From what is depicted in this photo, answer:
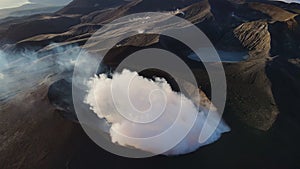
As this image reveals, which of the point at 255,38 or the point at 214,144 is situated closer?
the point at 214,144

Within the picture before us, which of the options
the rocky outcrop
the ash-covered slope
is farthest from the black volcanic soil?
the rocky outcrop

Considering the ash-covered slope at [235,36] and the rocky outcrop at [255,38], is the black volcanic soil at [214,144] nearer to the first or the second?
the ash-covered slope at [235,36]

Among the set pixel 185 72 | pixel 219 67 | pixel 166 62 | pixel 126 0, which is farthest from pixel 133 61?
pixel 126 0

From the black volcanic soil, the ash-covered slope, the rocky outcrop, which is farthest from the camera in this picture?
the rocky outcrop

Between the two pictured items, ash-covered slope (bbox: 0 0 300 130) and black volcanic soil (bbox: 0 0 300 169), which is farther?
ash-covered slope (bbox: 0 0 300 130)

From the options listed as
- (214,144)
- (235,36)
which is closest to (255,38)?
(235,36)

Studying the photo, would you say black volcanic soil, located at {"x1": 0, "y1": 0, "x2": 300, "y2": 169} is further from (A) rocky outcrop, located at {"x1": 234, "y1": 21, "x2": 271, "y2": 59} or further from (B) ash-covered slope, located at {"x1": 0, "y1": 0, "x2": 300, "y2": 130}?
(A) rocky outcrop, located at {"x1": 234, "y1": 21, "x2": 271, "y2": 59}

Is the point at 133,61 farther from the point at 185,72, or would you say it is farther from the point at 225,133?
the point at 225,133

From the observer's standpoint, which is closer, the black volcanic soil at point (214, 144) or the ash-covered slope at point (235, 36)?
the black volcanic soil at point (214, 144)

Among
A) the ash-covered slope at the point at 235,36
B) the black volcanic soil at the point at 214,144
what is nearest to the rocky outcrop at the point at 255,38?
the ash-covered slope at the point at 235,36

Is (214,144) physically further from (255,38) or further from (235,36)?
(235,36)

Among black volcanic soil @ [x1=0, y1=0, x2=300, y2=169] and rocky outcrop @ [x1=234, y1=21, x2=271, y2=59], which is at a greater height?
black volcanic soil @ [x1=0, y1=0, x2=300, y2=169]
